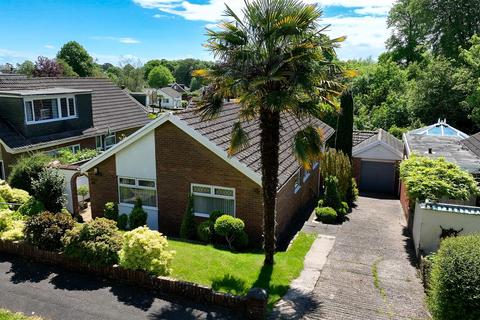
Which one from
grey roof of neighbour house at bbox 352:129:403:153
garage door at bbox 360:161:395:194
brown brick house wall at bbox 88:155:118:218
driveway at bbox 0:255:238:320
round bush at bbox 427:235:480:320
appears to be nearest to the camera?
round bush at bbox 427:235:480:320

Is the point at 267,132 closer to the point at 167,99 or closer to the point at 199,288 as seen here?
the point at 199,288

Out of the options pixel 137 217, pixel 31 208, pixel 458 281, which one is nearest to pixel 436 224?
pixel 458 281

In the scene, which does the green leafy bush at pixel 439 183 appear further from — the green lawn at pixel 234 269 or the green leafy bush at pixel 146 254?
the green leafy bush at pixel 146 254

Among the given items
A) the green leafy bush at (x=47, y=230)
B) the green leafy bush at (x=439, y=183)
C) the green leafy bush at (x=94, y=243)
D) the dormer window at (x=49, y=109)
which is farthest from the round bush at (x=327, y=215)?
the dormer window at (x=49, y=109)

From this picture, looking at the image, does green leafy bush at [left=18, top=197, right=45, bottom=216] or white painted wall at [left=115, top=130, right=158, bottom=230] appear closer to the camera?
white painted wall at [left=115, top=130, right=158, bottom=230]

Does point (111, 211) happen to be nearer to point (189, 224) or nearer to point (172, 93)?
point (189, 224)

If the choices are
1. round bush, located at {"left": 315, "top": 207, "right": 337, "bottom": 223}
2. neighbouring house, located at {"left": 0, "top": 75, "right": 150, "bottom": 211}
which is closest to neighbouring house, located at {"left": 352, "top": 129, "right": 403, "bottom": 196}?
round bush, located at {"left": 315, "top": 207, "right": 337, "bottom": 223}

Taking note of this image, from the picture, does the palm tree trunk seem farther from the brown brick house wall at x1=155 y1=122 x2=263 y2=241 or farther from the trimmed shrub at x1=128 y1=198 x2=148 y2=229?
the trimmed shrub at x1=128 y1=198 x2=148 y2=229
